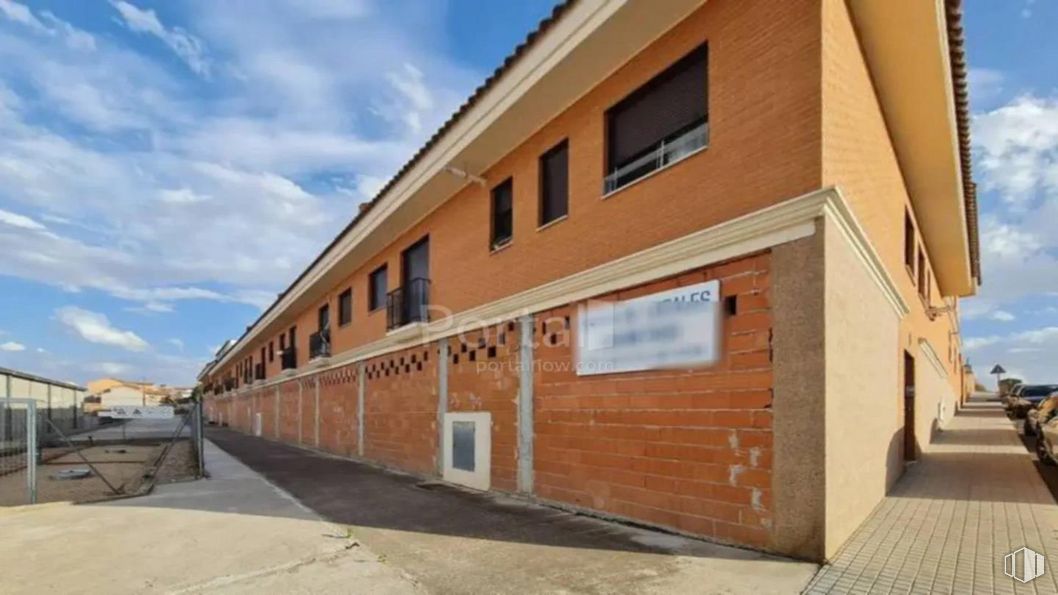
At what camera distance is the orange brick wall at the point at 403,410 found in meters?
11.7

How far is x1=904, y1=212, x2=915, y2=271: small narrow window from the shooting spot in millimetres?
10562

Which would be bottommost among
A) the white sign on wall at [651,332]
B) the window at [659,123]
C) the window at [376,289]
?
the white sign on wall at [651,332]

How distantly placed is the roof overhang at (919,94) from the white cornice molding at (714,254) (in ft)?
7.46

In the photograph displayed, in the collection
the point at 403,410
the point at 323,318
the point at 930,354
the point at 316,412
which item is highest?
the point at 323,318

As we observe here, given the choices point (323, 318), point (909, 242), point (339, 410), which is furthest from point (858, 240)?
point (323, 318)

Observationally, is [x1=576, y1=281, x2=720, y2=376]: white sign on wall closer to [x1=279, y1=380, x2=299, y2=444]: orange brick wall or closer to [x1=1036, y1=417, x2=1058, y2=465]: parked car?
[x1=1036, y1=417, x2=1058, y2=465]: parked car

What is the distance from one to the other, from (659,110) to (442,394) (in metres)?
6.53

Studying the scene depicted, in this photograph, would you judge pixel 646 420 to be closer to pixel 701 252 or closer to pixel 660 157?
pixel 701 252

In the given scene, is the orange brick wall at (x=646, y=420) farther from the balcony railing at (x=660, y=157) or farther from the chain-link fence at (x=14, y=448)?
the chain-link fence at (x=14, y=448)

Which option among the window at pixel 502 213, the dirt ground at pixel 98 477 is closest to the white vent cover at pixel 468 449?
the window at pixel 502 213

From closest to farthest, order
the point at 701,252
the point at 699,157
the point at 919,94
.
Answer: the point at 701,252, the point at 699,157, the point at 919,94

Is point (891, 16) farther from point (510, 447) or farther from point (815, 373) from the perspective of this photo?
point (510, 447)

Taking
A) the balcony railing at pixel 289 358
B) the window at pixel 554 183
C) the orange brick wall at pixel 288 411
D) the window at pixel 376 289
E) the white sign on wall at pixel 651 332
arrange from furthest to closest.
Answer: the balcony railing at pixel 289 358 < the orange brick wall at pixel 288 411 < the window at pixel 376 289 < the window at pixel 554 183 < the white sign on wall at pixel 651 332

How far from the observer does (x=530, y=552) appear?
5648 millimetres
